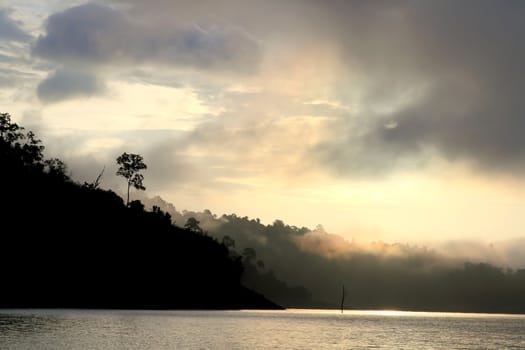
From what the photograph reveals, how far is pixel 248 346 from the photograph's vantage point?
11406cm

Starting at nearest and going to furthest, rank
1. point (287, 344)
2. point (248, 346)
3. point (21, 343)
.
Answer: point (21, 343), point (248, 346), point (287, 344)

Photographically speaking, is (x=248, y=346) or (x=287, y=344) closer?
(x=248, y=346)

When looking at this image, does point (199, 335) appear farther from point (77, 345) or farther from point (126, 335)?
point (77, 345)

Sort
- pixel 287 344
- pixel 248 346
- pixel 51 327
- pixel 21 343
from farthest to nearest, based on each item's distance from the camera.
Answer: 1. pixel 51 327
2. pixel 287 344
3. pixel 248 346
4. pixel 21 343

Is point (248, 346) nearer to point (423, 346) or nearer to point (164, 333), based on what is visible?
point (164, 333)

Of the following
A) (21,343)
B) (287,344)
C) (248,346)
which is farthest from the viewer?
(287,344)

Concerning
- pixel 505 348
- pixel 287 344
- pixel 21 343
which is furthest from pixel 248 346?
pixel 505 348

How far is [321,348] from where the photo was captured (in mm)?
117688

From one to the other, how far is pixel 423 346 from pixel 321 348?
27985mm

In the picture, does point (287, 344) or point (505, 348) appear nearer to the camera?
point (287, 344)

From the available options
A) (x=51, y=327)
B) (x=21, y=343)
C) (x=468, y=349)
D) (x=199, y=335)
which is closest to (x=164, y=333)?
(x=199, y=335)

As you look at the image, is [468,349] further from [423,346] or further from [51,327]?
[51,327]

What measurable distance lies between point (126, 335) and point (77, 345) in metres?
27.5

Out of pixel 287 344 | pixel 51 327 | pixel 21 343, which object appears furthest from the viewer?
pixel 51 327
